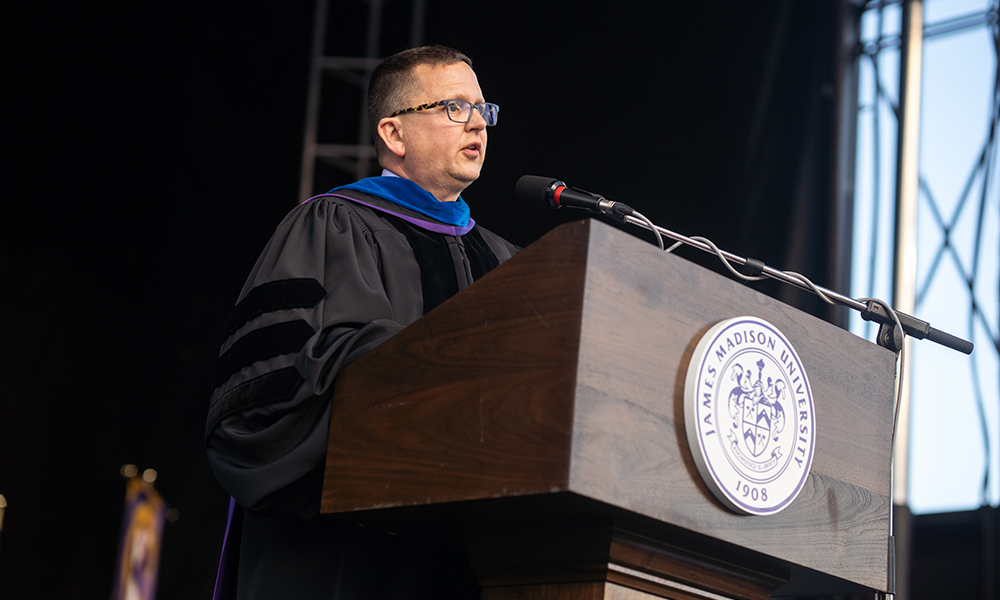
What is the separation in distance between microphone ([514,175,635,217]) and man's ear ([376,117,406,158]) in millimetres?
470

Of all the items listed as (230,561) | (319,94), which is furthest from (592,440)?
(319,94)

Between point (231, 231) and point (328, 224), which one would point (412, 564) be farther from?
point (231, 231)

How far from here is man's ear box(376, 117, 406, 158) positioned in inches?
79.3

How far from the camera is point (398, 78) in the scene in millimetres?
2035

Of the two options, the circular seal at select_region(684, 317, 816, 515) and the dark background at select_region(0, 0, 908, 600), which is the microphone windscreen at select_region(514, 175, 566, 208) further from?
the dark background at select_region(0, 0, 908, 600)

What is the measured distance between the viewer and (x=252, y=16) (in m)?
6.29

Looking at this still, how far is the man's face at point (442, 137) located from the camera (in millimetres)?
1968

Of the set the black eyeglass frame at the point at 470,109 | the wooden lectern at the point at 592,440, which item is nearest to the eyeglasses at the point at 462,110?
the black eyeglass frame at the point at 470,109

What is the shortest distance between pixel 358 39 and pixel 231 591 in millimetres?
4712

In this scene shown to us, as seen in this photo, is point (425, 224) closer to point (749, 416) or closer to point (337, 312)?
point (337, 312)

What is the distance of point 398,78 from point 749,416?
112 cm

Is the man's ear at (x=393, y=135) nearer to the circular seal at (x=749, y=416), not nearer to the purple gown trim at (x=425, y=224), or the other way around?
the purple gown trim at (x=425, y=224)

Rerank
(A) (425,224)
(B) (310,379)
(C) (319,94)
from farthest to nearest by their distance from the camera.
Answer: (C) (319,94)
(A) (425,224)
(B) (310,379)

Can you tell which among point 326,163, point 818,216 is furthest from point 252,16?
point 818,216
